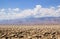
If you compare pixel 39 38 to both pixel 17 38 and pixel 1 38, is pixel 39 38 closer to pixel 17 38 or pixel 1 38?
pixel 17 38

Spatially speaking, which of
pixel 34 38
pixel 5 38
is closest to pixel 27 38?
pixel 34 38

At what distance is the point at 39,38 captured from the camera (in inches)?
679

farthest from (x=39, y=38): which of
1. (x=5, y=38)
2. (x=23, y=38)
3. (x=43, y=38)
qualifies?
(x=5, y=38)

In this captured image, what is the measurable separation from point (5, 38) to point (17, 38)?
3.61ft

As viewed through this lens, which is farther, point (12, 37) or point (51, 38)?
point (12, 37)

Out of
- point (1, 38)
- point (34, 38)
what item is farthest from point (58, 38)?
point (1, 38)

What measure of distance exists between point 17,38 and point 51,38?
306 centimetres

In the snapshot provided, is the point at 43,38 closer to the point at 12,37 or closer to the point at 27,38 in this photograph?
the point at 27,38

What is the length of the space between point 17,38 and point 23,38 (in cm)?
54

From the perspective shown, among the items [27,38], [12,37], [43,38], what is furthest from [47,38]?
[12,37]

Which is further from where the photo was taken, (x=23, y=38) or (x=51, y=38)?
(x=23, y=38)

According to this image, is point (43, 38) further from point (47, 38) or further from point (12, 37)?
point (12, 37)

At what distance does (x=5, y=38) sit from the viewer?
1741 cm

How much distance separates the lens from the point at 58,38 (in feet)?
56.6
